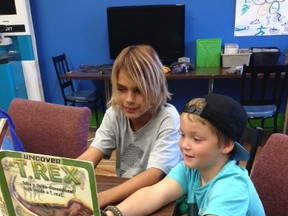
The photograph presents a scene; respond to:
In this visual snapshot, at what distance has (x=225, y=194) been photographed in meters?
0.76

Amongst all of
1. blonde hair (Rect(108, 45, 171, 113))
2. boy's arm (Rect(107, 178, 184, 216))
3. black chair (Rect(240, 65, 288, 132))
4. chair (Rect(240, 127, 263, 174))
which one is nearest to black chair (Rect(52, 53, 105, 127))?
black chair (Rect(240, 65, 288, 132))

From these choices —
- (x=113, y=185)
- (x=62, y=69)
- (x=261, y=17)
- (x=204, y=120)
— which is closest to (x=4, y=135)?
(x=113, y=185)

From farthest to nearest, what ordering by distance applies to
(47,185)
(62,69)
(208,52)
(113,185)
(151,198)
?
1. (62,69)
2. (208,52)
3. (113,185)
4. (151,198)
5. (47,185)

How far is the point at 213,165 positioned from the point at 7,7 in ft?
11.0

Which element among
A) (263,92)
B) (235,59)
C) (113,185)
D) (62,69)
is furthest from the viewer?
(62,69)

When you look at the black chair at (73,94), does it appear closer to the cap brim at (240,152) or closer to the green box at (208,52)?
the green box at (208,52)

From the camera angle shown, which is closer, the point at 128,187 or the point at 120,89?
the point at 128,187

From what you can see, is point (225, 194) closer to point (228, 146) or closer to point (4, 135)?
point (228, 146)

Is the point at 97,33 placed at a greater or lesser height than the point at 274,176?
greater

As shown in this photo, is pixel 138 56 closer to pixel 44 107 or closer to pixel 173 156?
pixel 173 156

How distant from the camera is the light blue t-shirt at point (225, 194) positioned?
2.46ft

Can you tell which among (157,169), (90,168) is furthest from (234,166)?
(90,168)

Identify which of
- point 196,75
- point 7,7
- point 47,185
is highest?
point 7,7

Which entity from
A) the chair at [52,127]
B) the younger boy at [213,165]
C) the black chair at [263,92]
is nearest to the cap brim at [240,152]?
the younger boy at [213,165]
